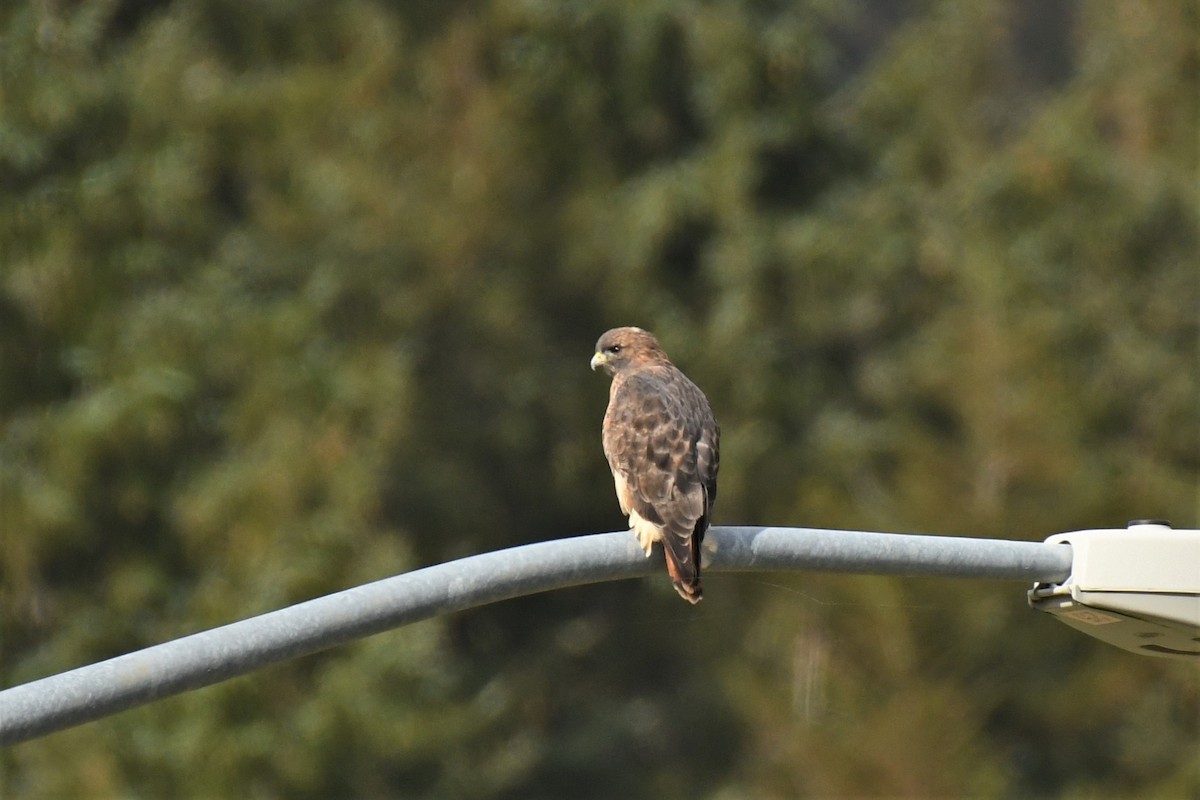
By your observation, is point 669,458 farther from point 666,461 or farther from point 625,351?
point 625,351

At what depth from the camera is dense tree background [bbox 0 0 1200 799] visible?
1320 centimetres

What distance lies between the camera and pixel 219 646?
3.14 metres

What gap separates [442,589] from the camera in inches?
135

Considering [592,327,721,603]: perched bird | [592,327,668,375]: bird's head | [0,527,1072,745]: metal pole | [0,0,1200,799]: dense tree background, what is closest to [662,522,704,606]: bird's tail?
[592,327,721,603]: perched bird

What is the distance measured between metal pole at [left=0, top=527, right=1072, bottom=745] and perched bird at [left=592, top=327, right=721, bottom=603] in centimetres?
43

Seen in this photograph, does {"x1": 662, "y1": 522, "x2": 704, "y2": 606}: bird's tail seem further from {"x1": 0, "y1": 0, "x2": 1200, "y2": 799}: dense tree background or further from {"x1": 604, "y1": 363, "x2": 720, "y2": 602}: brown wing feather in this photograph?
{"x1": 0, "y1": 0, "x2": 1200, "y2": 799}: dense tree background

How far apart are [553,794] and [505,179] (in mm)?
6132

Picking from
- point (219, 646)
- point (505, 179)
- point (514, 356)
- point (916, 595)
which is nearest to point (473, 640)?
point (514, 356)

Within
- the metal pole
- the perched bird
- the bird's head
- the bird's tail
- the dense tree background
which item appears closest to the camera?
the metal pole

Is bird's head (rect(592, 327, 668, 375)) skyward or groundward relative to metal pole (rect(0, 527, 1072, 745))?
groundward

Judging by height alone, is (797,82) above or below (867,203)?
above

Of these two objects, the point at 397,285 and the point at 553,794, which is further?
the point at 553,794

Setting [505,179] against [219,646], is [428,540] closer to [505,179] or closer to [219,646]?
[505,179]

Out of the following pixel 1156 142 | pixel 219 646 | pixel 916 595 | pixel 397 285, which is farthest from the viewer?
pixel 1156 142
